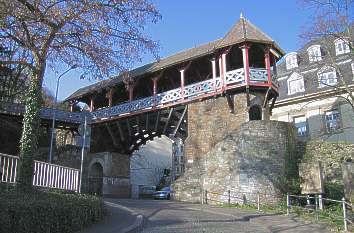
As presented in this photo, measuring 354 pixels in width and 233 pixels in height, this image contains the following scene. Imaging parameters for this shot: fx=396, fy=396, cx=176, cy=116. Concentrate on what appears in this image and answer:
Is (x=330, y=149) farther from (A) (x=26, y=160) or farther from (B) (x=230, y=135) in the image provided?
(A) (x=26, y=160)

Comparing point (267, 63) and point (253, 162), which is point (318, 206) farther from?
point (267, 63)

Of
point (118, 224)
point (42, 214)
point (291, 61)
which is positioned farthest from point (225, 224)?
point (291, 61)

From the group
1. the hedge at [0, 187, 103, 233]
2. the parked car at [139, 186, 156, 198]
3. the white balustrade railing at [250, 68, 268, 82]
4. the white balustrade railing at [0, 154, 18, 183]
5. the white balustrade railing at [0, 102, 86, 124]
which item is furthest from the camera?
the parked car at [139, 186, 156, 198]

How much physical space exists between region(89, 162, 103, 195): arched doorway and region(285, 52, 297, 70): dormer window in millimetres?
17620

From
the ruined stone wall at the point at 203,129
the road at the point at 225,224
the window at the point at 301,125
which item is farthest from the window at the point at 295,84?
the road at the point at 225,224

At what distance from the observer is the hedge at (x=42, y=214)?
22.0 ft

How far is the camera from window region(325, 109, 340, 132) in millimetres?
28984

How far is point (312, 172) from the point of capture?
1572 cm

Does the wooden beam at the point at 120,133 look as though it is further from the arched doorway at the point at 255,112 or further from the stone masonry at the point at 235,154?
the arched doorway at the point at 255,112

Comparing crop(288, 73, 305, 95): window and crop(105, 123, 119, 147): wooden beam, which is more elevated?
crop(288, 73, 305, 95): window

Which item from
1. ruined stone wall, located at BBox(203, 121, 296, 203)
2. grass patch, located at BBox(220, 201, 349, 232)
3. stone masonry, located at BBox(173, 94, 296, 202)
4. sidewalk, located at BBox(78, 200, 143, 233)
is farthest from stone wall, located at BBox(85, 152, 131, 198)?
sidewalk, located at BBox(78, 200, 143, 233)

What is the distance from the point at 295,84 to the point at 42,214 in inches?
1096

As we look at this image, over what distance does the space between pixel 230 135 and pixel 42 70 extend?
1131 cm

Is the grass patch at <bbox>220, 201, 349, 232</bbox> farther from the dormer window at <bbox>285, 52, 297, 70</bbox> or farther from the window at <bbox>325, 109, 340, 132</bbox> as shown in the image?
the dormer window at <bbox>285, 52, 297, 70</bbox>
